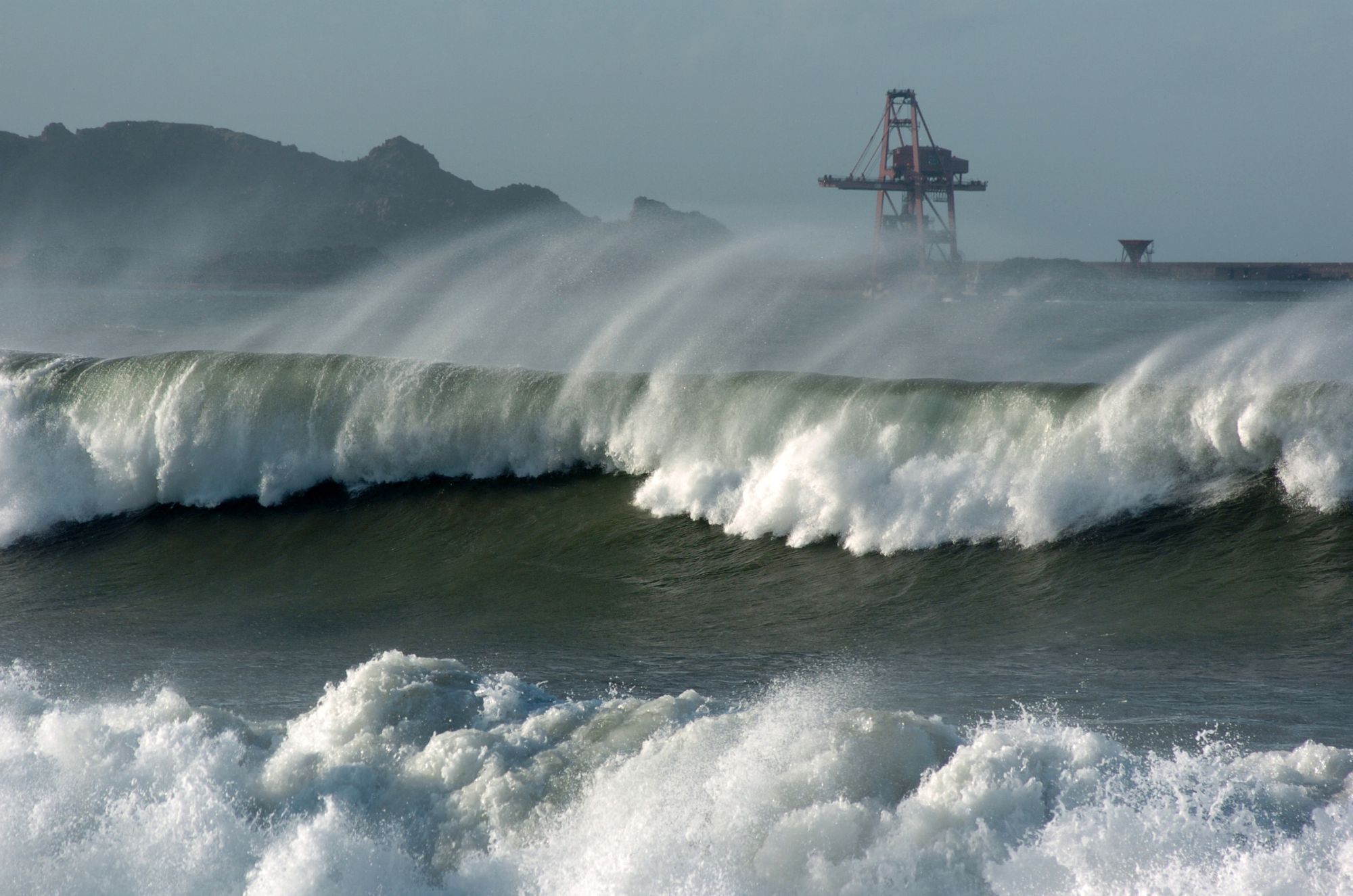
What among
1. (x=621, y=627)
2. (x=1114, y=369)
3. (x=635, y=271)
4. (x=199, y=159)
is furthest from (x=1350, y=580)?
(x=199, y=159)

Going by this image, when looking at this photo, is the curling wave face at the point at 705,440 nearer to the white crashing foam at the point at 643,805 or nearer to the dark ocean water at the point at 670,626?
the dark ocean water at the point at 670,626

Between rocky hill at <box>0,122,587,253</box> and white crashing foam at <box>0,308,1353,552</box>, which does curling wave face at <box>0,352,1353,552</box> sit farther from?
rocky hill at <box>0,122,587,253</box>

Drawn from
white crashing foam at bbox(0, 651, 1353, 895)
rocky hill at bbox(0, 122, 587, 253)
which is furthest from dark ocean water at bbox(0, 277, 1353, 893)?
rocky hill at bbox(0, 122, 587, 253)

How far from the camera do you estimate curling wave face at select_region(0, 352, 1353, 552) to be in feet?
39.4

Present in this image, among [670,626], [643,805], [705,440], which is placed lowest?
[670,626]

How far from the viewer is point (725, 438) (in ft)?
47.1

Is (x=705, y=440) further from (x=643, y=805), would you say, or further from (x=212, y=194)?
(x=212, y=194)

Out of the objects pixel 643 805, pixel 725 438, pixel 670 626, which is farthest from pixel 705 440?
pixel 643 805

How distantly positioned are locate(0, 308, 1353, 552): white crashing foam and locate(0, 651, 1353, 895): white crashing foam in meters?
5.77

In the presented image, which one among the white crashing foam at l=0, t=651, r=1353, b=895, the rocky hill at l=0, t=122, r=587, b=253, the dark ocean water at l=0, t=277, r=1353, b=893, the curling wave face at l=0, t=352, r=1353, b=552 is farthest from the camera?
the rocky hill at l=0, t=122, r=587, b=253

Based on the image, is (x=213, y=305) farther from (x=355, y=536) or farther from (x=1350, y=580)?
(x=1350, y=580)

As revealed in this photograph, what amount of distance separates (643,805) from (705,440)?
8.69 m

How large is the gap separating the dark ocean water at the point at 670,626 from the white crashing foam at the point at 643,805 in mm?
20

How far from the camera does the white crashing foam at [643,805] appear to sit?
5.50 meters
